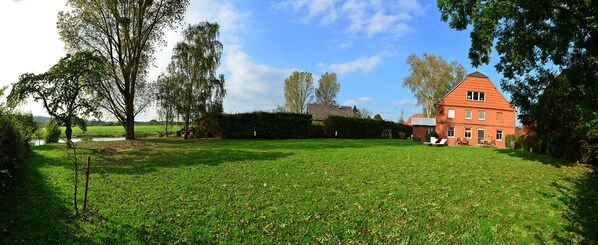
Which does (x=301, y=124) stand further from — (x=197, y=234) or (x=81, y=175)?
(x=197, y=234)

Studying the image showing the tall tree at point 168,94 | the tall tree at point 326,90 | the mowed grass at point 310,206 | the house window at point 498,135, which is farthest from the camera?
the tall tree at point 326,90

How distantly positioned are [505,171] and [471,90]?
30.7m

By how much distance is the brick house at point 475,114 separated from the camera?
39.1 m

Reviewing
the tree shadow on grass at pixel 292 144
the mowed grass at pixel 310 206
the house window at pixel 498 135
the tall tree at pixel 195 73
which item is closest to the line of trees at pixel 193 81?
the tall tree at pixel 195 73

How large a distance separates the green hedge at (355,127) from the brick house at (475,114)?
260 inches

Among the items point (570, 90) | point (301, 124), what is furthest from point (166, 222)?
point (301, 124)

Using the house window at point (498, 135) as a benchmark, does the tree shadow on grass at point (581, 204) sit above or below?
below

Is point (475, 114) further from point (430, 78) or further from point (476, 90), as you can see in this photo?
point (430, 78)

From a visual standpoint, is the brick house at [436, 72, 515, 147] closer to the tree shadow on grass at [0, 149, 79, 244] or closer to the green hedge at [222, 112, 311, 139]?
the green hedge at [222, 112, 311, 139]

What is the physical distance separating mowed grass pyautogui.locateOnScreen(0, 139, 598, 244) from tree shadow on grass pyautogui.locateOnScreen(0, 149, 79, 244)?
0.02 meters

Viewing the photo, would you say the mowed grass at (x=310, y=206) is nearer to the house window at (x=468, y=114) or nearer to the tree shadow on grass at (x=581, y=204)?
the tree shadow on grass at (x=581, y=204)

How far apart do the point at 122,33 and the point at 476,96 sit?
41.4 m

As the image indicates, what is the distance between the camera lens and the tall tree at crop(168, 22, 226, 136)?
3516 centimetres

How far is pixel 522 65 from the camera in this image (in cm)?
1499
